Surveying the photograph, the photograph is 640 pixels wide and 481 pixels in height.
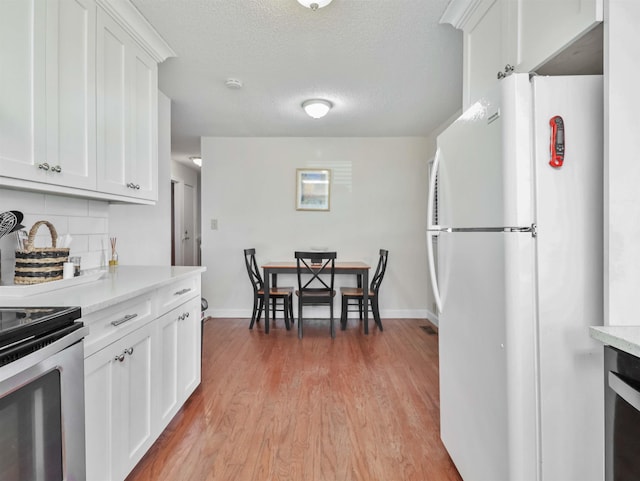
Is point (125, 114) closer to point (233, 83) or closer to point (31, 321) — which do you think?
point (233, 83)

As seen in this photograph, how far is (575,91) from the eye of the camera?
3.38 ft

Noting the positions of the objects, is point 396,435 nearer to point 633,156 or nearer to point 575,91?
point 633,156

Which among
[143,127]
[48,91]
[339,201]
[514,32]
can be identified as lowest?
[339,201]

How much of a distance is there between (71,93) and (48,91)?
140 millimetres

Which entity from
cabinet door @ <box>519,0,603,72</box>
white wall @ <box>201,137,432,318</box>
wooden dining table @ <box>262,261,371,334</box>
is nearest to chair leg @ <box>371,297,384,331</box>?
wooden dining table @ <box>262,261,371,334</box>

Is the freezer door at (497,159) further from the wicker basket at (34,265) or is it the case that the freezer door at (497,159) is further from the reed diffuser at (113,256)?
the reed diffuser at (113,256)

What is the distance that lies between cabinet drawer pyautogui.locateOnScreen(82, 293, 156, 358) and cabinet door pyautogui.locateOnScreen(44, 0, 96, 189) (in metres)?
0.62

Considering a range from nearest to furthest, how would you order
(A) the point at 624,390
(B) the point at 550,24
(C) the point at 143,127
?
(A) the point at 624,390, (B) the point at 550,24, (C) the point at 143,127

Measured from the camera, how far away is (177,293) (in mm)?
1909

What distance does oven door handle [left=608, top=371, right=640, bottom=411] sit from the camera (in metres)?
0.75

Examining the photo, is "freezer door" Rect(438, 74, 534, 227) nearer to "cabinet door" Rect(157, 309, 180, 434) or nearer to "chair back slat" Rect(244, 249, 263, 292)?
"cabinet door" Rect(157, 309, 180, 434)

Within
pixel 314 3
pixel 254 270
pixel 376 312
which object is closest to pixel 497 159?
pixel 314 3

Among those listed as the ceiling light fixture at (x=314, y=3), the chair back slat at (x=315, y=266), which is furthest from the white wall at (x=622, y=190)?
the chair back slat at (x=315, y=266)

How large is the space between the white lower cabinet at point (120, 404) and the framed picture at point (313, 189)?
3.03 metres
